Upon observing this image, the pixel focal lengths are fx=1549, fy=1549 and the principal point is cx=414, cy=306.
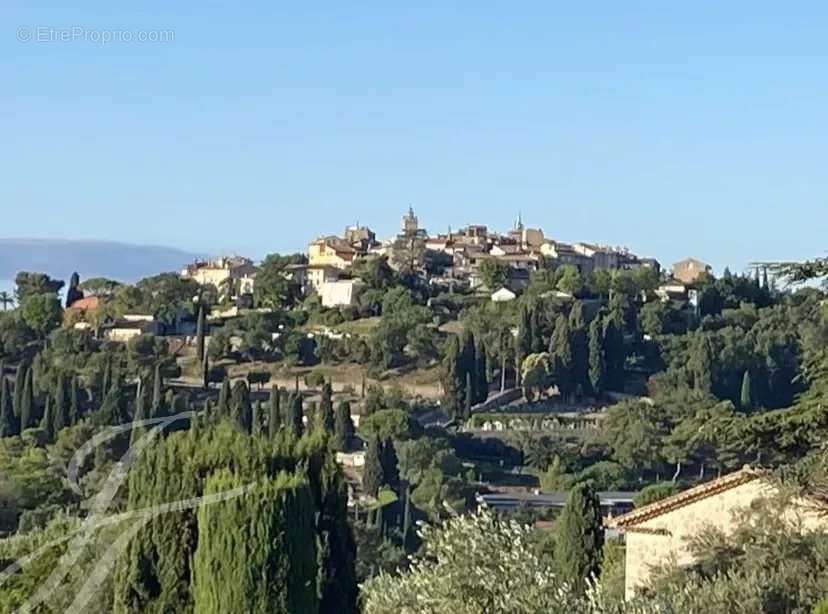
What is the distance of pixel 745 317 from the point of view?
244 ft

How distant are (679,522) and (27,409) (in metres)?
41.1

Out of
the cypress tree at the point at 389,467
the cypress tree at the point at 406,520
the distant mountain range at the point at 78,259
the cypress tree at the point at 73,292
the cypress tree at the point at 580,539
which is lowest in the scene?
the cypress tree at the point at 406,520

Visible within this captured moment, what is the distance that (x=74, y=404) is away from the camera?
52.6 m

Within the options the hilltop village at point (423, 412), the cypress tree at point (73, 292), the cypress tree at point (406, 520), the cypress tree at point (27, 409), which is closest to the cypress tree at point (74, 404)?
the hilltop village at point (423, 412)

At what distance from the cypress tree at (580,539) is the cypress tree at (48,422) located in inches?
1375

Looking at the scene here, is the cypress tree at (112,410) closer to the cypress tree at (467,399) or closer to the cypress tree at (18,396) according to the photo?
the cypress tree at (18,396)

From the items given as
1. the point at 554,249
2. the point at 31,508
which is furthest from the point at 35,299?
the point at 31,508

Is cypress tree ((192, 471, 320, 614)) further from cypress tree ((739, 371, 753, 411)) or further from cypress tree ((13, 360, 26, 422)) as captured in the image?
cypress tree ((739, 371, 753, 411))

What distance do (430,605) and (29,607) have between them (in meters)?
3.57

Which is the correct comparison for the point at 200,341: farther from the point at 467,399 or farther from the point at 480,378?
the point at 467,399

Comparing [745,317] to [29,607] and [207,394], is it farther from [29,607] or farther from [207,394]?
[29,607]

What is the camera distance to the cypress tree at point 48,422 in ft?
167

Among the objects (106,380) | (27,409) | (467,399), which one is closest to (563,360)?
(467,399)

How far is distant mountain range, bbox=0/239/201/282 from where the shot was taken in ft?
74.2
